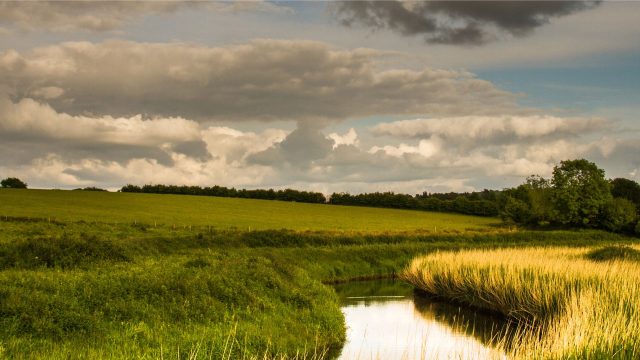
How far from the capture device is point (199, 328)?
18031mm

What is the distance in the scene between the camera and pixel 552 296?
2227 centimetres

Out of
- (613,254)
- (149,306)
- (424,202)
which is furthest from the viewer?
(424,202)

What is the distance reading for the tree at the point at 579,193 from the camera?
8694 centimetres

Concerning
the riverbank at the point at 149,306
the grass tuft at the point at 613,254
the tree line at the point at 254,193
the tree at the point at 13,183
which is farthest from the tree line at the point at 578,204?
the tree at the point at 13,183

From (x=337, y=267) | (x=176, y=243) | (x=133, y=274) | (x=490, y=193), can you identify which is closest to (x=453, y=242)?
(x=337, y=267)

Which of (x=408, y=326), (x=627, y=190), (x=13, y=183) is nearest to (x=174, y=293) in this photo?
(x=408, y=326)

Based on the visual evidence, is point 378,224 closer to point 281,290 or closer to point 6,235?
point 6,235

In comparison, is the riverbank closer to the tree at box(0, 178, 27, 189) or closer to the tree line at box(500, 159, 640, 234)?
the tree line at box(500, 159, 640, 234)

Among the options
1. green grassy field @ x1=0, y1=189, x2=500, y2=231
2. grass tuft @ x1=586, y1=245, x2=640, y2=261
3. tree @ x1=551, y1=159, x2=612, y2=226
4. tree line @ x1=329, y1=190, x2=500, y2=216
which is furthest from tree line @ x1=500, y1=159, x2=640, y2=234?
grass tuft @ x1=586, y1=245, x2=640, y2=261

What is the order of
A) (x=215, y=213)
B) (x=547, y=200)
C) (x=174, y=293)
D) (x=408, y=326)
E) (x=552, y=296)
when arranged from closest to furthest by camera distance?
(x=174, y=293) < (x=552, y=296) < (x=408, y=326) < (x=215, y=213) < (x=547, y=200)

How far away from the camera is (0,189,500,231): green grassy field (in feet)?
231

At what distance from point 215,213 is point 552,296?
66358 mm

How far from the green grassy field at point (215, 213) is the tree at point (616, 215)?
17124 millimetres

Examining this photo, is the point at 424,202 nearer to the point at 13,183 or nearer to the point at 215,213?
the point at 215,213
